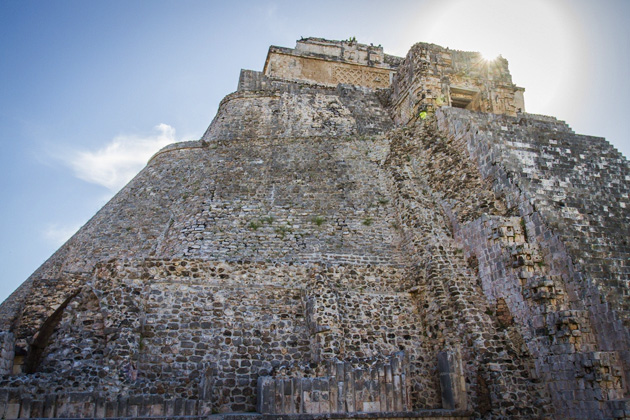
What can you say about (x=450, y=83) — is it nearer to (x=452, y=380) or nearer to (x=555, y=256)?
(x=555, y=256)

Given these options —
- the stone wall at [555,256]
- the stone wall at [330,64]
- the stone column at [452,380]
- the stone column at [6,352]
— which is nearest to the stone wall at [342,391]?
the stone column at [452,380]

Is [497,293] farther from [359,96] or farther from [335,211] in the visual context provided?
[359,96]

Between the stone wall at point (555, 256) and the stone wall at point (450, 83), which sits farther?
the stone wall at point (450, 83)

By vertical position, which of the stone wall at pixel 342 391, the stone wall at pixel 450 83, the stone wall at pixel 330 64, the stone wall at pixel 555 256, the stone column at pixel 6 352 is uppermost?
the stone wall at pixel 330 64

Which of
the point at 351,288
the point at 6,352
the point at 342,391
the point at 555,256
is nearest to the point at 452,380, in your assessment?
the point at 342,391

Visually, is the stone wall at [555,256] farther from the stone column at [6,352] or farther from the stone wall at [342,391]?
the stone column at [6,352]

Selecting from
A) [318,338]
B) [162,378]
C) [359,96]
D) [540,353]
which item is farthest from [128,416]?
[359,96]

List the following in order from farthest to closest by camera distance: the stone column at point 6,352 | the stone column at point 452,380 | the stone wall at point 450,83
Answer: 1. the stone wall at point 450,83
2. the stone column at point 452,380
3. the stone column at point 6,352

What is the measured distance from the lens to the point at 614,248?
11.3 m

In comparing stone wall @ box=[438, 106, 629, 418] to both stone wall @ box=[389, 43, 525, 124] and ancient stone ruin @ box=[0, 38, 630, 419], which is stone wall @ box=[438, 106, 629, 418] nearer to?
ancient stone ruin @ box=[0, 38, 630, 419]

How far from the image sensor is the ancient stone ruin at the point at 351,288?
347 inches

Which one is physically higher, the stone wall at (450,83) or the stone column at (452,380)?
the stone wall at (450,83)

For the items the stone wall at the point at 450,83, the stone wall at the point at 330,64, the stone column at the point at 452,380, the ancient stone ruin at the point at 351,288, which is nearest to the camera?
the ancient stone ruin at the point at 351,288

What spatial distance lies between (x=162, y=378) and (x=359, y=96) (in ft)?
50.5
